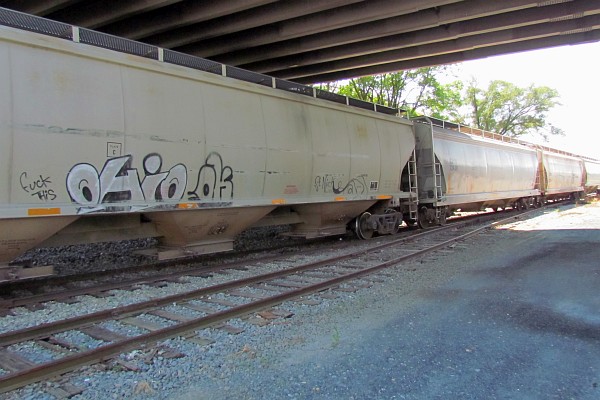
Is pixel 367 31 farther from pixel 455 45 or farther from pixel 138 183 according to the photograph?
pixel 138 183

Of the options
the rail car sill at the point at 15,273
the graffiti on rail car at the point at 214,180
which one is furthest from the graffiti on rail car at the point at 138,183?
the rail car sill at the point at 15,273

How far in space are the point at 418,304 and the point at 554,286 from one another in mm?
2576

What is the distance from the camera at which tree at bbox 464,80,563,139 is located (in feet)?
167

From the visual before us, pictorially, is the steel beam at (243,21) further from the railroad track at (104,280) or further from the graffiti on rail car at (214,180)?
the railroad track at (104,280)

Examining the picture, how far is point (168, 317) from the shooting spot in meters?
5.30

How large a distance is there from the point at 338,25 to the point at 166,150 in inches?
327

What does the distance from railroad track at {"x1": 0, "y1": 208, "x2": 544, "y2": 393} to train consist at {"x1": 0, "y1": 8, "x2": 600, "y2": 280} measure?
1669 millimetres

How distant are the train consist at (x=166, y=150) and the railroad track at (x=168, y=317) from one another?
167 centimetres

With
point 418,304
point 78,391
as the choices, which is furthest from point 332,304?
point 78,391

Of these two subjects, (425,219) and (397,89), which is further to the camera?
(397,89)

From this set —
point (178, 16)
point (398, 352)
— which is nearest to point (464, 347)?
point (398, 352)

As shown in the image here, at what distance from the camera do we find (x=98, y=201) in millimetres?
6375

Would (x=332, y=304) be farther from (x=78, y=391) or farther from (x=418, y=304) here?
(x=78, y=391)

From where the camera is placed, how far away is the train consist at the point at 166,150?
18.9 ft
